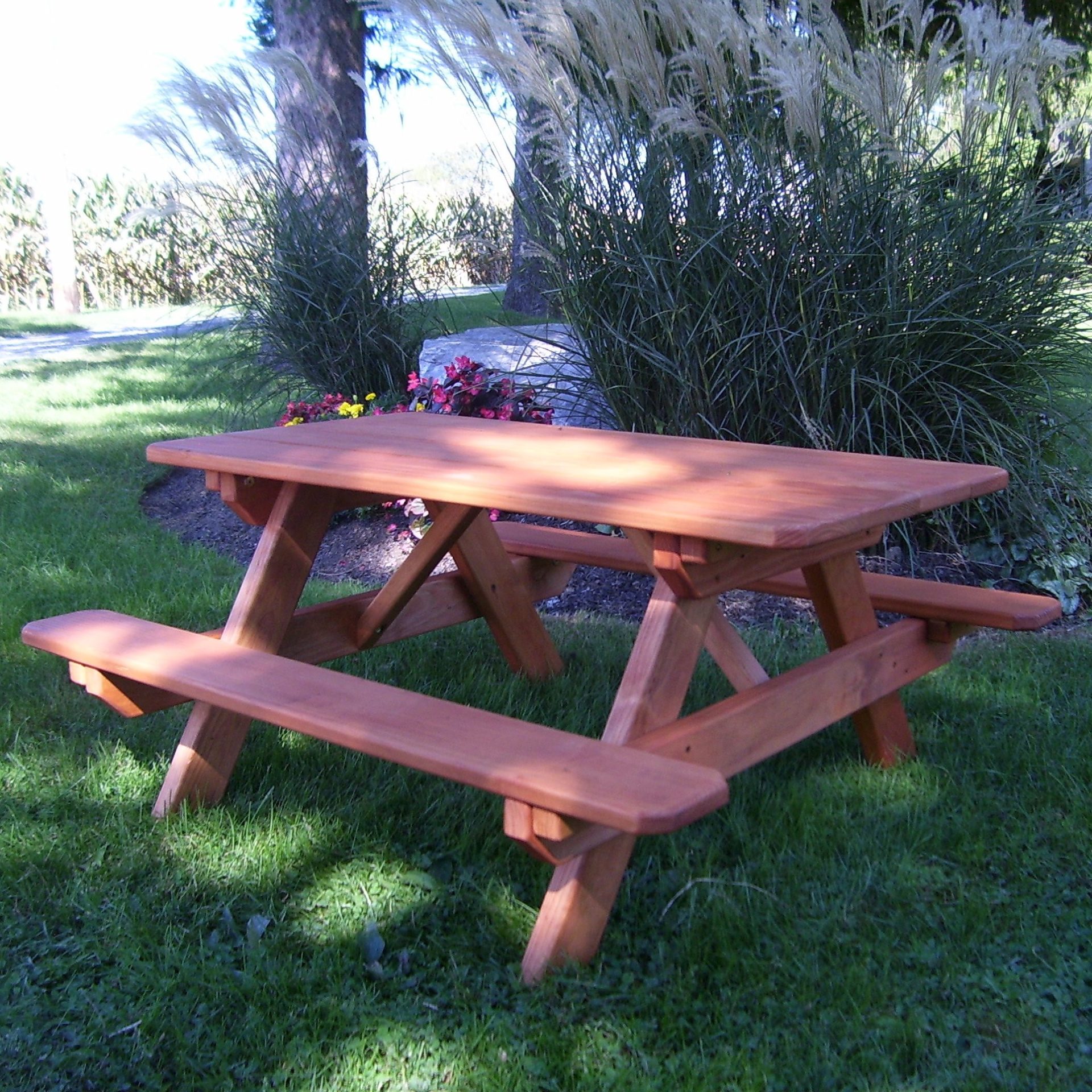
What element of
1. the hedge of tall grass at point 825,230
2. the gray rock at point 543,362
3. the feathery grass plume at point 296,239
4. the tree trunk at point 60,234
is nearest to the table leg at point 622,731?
the hedge of tall grass at point 825,230

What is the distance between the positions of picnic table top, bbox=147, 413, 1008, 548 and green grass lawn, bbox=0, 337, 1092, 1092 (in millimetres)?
667

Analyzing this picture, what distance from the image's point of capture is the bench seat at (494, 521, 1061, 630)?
2.28 meters

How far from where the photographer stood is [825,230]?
11.3 feet

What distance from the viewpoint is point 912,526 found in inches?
152

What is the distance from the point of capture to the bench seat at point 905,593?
2281 millimetres

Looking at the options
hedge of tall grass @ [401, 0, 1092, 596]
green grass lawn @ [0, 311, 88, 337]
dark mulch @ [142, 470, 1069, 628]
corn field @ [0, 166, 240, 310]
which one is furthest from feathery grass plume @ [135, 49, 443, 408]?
corn field @ [0, 166, 240, 310]

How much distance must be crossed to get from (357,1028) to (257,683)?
23.3 inches

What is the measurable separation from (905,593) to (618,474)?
2.57 ft

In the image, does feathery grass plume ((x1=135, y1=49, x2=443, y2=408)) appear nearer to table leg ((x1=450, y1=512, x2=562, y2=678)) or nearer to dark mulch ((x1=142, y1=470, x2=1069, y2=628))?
dark mulch ((x1=142, y1=470, x2=1069, y2=628))

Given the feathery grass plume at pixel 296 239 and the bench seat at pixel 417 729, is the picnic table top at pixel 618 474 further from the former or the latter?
the feathery grass plume at pixel 296 239

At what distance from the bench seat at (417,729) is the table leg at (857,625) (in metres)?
0.75

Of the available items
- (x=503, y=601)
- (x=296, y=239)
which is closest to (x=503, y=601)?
(x=503, y=601)

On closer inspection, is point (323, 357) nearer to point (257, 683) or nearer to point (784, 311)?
point (784, 311)

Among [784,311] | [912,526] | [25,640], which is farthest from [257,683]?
[912,526]
